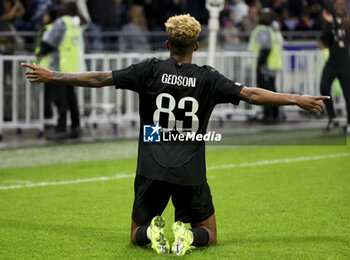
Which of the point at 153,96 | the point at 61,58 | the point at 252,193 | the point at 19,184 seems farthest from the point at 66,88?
the point at 153,96

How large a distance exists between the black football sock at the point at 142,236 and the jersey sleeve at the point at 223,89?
3.97 feet

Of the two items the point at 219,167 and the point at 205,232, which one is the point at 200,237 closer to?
the point at 205,232

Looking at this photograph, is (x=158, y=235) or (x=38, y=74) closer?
(x=158, y=235)

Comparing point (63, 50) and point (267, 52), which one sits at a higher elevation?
point (267, 52)

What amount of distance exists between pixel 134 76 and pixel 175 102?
0.39 metres

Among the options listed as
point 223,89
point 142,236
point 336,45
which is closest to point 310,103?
point 223,89

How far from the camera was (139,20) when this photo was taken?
21125 millimetres

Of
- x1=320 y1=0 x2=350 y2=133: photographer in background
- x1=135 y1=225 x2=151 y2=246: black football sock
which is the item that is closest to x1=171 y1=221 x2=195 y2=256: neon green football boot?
x1=135 y1=225 x2=151 y2=246: black football sock

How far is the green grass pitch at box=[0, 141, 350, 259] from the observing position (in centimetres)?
670

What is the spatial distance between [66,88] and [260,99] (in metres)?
9.33

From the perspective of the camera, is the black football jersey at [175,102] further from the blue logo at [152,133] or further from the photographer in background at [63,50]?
the photographer in background at [63,50]

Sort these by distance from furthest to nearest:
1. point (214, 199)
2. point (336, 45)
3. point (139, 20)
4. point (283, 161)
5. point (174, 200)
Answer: point (139, 20)
point (336, 45)
point (283, 161)
point (214, 199)
point (174, 200)

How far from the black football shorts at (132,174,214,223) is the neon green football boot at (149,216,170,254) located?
291 mm

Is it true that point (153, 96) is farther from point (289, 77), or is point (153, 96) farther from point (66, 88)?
point (289, 77)
